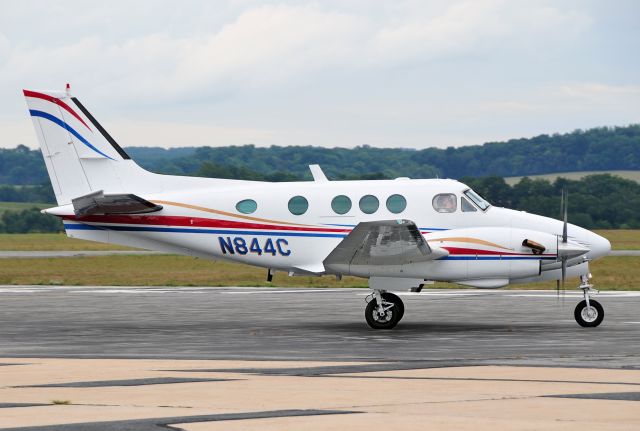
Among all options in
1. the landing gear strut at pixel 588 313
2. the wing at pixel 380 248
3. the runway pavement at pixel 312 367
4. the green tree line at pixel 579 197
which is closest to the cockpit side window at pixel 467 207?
the wing at pixel 380 248

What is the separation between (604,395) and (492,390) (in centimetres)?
135

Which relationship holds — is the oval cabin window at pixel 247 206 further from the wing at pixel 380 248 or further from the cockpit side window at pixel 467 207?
the cockpit side window at pixel 467 207

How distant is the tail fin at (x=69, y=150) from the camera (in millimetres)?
25531

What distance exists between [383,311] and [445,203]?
8.77 feet

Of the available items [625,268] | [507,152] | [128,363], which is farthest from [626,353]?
[507,152]

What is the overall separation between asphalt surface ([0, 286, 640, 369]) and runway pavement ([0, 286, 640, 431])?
5 cm

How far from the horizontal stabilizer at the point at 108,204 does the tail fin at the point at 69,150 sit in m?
0.85

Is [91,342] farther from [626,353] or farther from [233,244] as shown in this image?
[626,353]

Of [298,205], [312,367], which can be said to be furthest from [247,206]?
[312,367]

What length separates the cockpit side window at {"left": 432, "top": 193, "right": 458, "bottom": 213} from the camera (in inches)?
948

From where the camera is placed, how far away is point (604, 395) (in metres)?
13.2

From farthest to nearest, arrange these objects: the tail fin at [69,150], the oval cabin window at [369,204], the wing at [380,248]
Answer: the tail fin at [69,150]
the oval cabin window at [369,204]
the wing at [380,248]

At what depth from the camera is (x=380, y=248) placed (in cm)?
2336

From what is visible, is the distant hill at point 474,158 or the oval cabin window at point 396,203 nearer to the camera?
the oval cabin window at point 396,203
